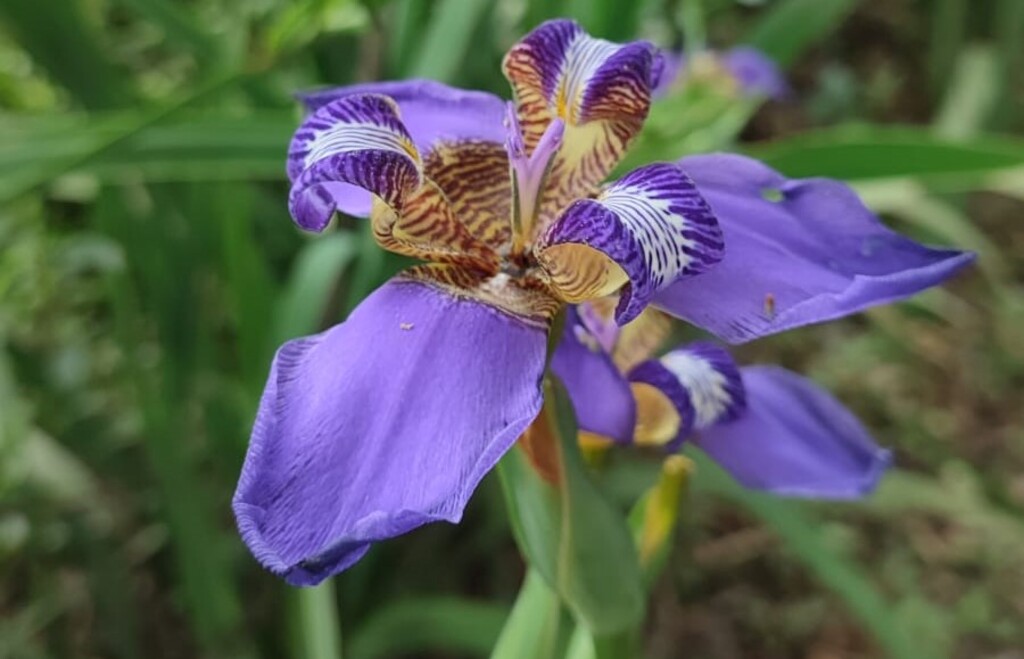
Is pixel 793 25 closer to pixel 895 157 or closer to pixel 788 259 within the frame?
pixel 895 157

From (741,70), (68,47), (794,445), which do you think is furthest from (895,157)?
(68,47)

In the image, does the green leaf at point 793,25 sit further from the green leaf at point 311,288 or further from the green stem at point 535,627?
the green stem at point 535,627

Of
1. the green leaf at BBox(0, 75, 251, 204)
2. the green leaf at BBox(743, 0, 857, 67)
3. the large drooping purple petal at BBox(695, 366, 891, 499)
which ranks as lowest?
the green leaf at BBox(0, 75, 251, 204)

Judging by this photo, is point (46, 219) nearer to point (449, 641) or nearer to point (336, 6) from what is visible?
point (336, 6)

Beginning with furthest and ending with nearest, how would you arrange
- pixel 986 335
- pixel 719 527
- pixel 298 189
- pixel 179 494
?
pixel 986 335 → pixel 719 527 → pixel 179 494 → pixel 298 189

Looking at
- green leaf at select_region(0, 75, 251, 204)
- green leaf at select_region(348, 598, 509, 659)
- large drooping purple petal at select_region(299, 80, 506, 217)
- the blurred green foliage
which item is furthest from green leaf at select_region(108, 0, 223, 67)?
green leaf at select_region(348, 598, 509, 659)

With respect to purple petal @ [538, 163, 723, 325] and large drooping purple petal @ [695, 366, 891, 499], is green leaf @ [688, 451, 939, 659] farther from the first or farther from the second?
purple petal @ [538, 163, 723, 325]

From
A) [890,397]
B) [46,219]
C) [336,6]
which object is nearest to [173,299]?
[46,219]
